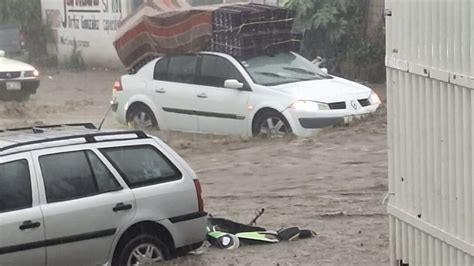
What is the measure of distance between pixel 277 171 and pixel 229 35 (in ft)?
12.5

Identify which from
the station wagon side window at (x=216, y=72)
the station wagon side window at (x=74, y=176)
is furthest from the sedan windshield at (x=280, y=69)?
the station wagon side window at (x=74, y=176)

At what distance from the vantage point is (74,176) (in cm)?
877

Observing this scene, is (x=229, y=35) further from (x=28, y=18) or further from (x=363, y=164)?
(x=28, y=18)

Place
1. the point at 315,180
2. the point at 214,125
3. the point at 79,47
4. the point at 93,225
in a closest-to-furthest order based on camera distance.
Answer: the point at 93,225, the point at 315,180, the point at 214,125, the point at 79,47

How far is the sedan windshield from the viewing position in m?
16.3

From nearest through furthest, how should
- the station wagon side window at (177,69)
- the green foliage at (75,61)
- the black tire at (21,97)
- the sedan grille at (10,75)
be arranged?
the station wagon side window at (177,69) → the sedan grille at (10,75) → the black tire at (21,97) → the green foliage at (75,61)

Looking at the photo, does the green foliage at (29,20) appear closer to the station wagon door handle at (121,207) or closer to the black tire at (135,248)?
the black tire at (135,248)

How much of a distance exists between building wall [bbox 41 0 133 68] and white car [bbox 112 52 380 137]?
38.2 ft

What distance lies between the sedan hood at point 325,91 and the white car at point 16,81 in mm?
8689

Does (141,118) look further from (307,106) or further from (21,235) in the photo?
(21,235)

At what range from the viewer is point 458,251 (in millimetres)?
5625

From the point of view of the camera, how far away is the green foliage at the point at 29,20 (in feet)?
104

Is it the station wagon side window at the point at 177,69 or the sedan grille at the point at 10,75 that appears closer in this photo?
the station wagon side window at the point at 177,69

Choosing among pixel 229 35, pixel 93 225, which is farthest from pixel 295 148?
pixel 93 225
